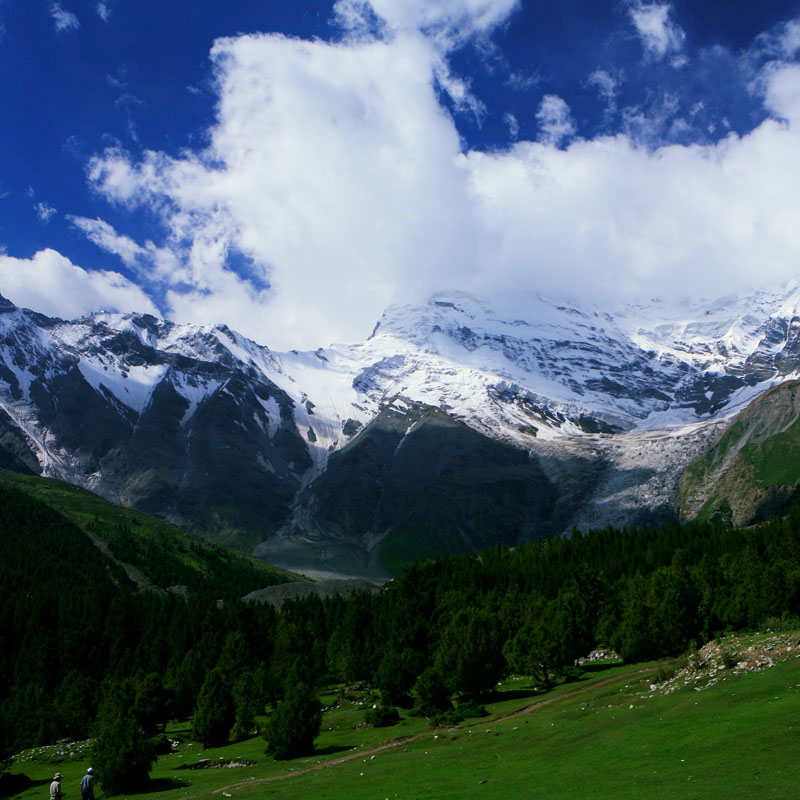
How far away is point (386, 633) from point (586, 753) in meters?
92.6

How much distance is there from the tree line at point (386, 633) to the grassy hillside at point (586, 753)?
26.6 feet

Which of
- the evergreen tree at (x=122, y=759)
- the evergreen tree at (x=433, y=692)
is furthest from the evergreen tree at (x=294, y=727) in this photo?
the evergreen tree at (x=433, y=692)

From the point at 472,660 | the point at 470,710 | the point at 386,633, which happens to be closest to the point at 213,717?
the point at 472,660

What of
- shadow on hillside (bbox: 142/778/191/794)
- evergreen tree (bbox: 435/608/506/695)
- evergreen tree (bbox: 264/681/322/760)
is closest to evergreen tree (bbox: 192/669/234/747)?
evergreen tree (bbox: 264/681/322/760)

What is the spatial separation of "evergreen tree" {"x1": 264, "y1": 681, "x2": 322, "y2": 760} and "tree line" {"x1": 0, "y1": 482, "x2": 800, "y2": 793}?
0.62ft

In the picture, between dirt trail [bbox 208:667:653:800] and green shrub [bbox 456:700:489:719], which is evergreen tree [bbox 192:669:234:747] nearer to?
dirt trail [bbox 208:667:653:800]

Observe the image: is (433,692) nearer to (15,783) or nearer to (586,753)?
(15,783)

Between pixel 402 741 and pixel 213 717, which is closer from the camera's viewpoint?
pixel 402 741

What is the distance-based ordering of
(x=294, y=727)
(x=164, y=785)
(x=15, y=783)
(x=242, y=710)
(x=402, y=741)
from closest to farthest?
(x=164, y=785) < (x=402, y=741) < (x=294, y=727) < (x=15, y=783) < (x=242, y=710)

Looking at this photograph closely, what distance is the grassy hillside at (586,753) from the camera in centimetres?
3316

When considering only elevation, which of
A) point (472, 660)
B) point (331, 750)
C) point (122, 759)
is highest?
point (472, 660)

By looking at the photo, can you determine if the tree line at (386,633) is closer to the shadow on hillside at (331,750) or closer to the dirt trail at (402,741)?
the shadow on hillside at (331,750)

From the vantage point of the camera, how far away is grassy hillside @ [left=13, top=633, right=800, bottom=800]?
33.2 meters

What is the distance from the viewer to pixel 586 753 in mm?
41094
